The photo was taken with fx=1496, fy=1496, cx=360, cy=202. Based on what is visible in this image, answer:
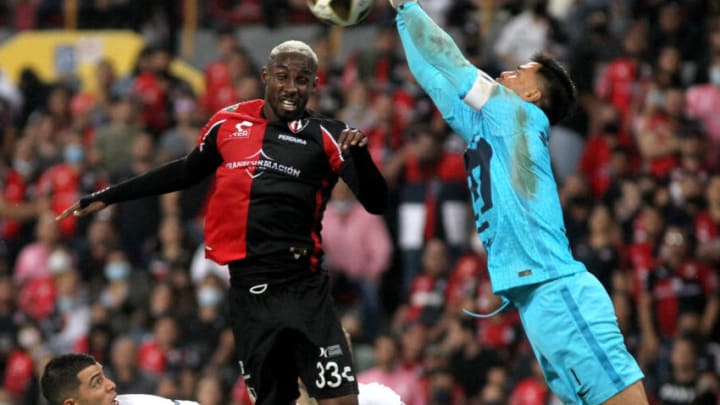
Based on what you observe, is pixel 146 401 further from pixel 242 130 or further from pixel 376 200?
pixel 376 200

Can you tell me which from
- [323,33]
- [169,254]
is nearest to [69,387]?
[169,254]

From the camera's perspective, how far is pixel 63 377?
24.3ft

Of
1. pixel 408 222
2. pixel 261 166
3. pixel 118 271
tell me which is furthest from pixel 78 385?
pixel 118 271

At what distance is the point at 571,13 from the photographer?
1475cm

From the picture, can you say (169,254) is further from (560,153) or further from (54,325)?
(560,153)

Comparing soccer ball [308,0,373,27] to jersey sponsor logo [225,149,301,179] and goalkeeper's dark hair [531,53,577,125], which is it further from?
goalkeeper's dark hair [531,53,577,125]

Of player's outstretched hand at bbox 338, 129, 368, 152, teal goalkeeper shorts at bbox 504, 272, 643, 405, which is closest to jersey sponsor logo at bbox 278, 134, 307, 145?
player's outstretched hand at bbox 338, 129, 368, 152

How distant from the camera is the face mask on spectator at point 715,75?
1295 centimetres

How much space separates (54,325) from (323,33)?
4208mm

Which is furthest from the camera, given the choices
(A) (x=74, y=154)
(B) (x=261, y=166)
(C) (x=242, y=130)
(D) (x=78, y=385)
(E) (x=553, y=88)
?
(A) (x=74, y=154)

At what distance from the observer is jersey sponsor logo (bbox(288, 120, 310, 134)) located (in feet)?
23.6

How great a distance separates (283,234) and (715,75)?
6.93 m

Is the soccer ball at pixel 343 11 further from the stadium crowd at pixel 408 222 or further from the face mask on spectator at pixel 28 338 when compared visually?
the face mask on spectator at pixel 28 338

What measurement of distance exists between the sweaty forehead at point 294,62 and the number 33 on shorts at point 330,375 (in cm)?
140
